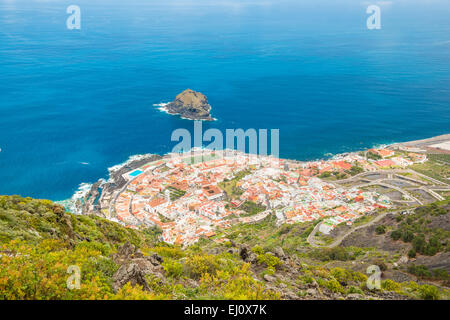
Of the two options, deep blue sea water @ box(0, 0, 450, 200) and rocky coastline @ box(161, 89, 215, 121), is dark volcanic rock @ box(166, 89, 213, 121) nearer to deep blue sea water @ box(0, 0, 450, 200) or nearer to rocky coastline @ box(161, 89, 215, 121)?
rocky coastline @ box(161, 89, 215, 121)

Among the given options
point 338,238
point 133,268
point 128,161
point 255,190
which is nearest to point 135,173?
point 128,161

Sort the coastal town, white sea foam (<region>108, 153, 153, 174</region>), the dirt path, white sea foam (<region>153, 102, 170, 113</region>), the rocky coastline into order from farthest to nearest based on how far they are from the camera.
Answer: white sea foam (<region>153, 102, 170, 113</region>) < the rocky coastline < white sea foam (<region>108, 153, 153, 174</region>) < the coastal town < the dirt path

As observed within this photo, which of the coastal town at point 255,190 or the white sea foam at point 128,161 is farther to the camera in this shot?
the white sea foam at point 128,161

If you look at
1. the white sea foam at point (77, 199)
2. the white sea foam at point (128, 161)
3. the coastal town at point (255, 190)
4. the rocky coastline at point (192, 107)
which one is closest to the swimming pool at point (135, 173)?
the coastal town at point (255, 190)

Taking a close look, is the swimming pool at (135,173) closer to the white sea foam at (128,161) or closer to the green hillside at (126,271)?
the white sea foam at (128,161)

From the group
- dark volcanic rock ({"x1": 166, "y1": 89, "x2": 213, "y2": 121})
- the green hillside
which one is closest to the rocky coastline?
dark volcanic rock ({"x1": 166, "y1": 89, "x2": 213, "y2": 121})

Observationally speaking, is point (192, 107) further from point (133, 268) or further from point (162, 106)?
point (133, 268)
